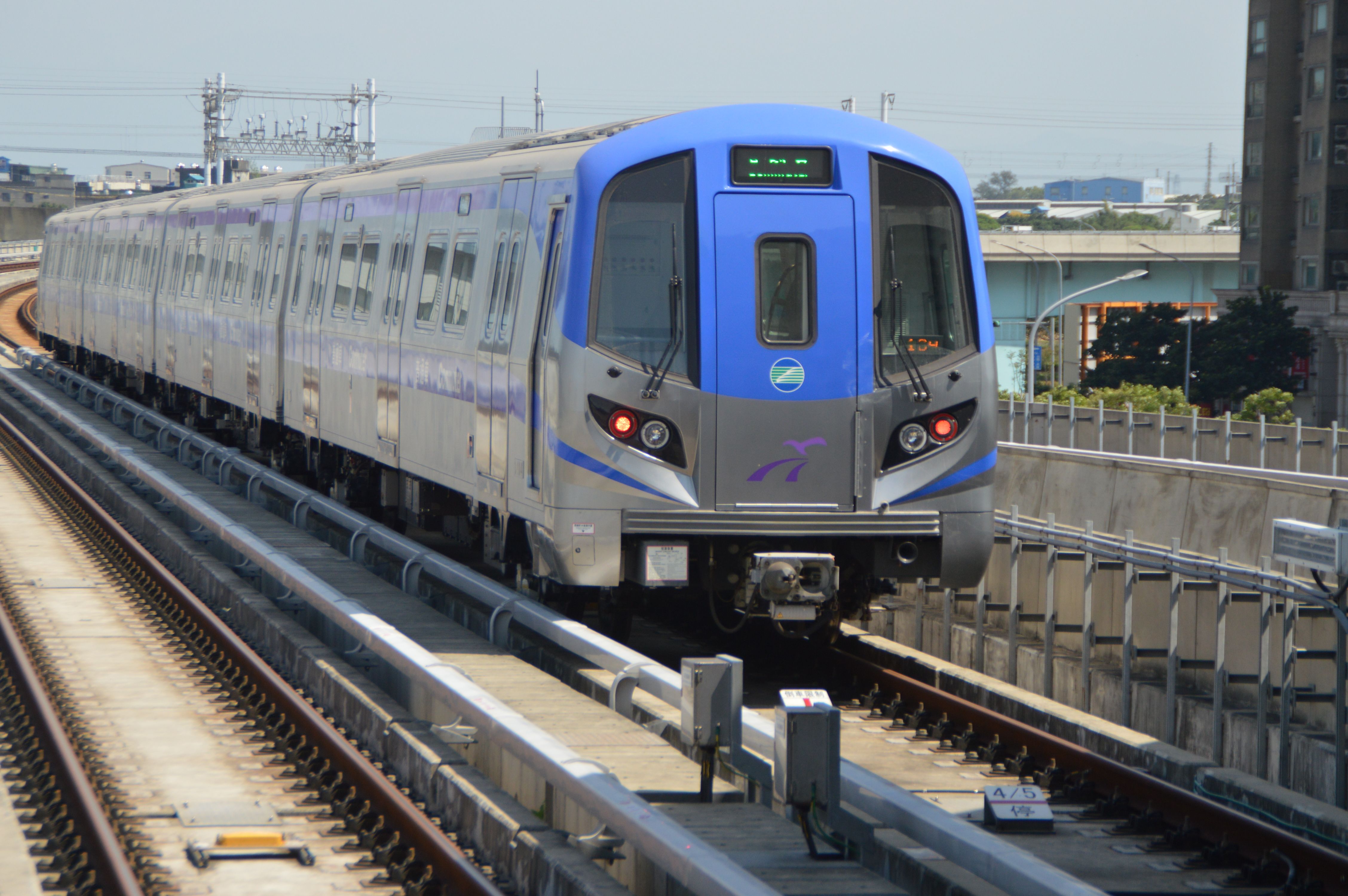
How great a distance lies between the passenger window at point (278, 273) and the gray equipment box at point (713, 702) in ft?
41.8

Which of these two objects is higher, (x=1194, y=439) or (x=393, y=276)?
(x=393, y=276)

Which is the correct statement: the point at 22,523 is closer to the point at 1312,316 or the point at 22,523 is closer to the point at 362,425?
the point at 362,425

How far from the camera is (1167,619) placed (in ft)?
33.5

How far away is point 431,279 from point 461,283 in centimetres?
87

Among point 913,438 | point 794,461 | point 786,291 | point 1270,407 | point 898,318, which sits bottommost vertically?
point 1270,407

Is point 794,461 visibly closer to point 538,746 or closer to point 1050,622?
point 1050,622

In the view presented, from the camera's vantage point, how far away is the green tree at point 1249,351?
185 feet

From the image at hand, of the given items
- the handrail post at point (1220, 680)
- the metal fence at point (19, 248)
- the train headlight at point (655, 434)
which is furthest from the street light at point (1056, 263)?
the metal fence at point (19, 248)

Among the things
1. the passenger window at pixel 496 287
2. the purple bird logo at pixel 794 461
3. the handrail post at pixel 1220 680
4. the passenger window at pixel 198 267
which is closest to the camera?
the handrail post at pixel 1220 680

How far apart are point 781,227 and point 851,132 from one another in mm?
749

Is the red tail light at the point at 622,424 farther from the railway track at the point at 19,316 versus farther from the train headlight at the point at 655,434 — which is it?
the railway track at the point at 19,316

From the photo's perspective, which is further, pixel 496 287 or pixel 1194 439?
pixel 1194 439

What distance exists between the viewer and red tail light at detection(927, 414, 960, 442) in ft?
33.9

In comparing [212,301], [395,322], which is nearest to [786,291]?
[395,322]
